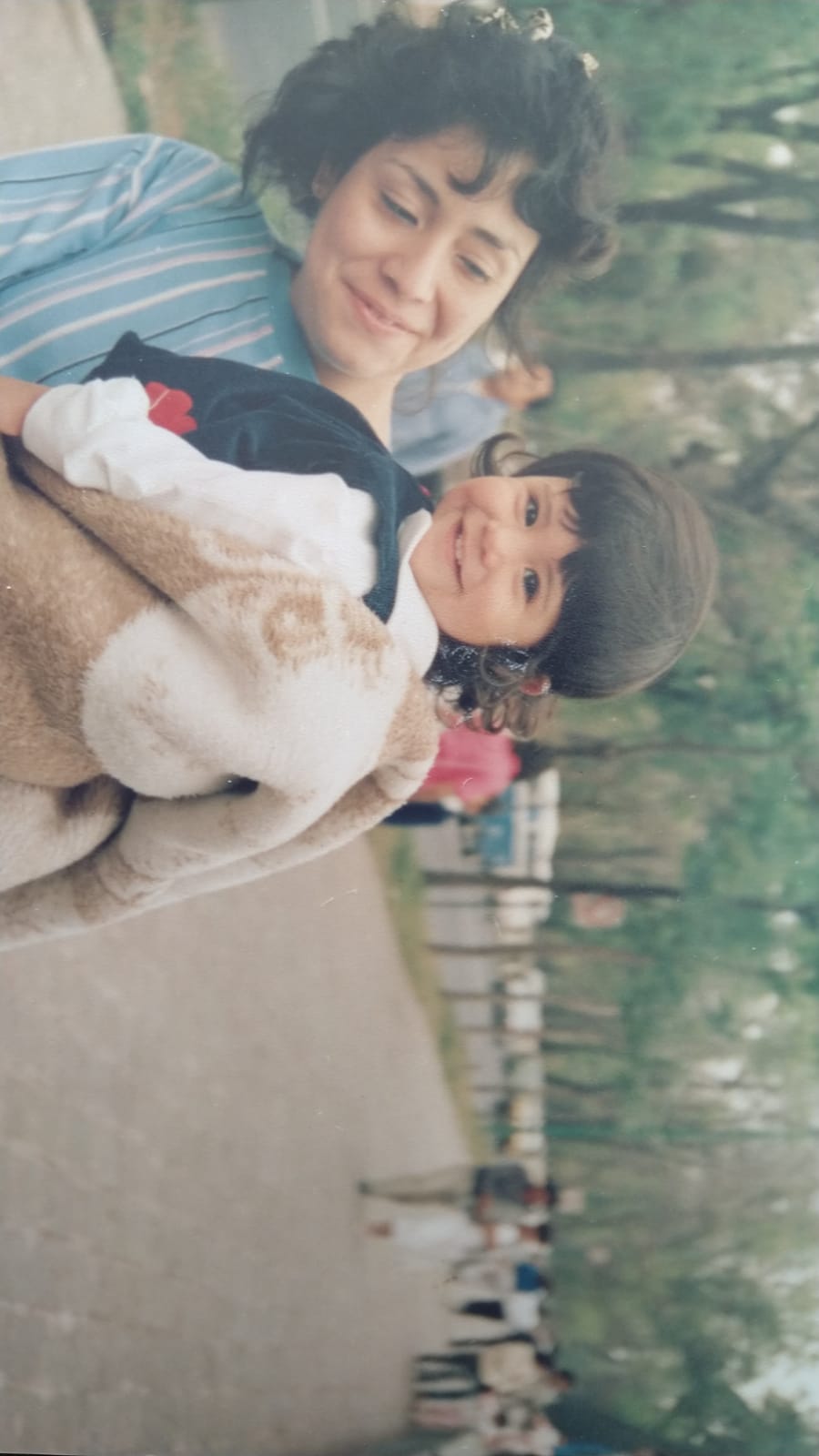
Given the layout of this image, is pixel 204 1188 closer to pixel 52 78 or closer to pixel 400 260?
pixel 400 260

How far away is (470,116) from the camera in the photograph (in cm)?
121

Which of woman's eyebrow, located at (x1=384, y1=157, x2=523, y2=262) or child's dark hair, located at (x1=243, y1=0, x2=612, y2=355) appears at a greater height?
child's dark hair, located at (x1=243, y1=0, x2=612, y2=355)

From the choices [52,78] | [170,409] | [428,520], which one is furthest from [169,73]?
[428,520]

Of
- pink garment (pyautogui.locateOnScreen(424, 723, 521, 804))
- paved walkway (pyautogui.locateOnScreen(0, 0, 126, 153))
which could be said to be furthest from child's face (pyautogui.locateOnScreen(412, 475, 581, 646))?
paved walkway (pyautogui.locateOnScreen(0, 0, 126, 153))

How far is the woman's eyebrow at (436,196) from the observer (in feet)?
3.95

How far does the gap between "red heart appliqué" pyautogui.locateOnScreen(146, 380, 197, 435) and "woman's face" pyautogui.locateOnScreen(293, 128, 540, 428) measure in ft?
0.48

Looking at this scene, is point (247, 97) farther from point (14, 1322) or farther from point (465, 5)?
point (14, 1322)

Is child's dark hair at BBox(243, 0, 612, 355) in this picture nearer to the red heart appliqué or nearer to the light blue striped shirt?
the light blue striped shirt

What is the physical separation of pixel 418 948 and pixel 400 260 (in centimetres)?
69

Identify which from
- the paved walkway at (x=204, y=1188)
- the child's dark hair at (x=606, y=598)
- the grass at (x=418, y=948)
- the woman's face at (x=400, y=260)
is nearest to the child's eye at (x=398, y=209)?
the woman's face at (x=400, y=260)

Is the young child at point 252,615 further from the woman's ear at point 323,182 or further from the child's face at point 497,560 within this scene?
the woman's ear at point 323,182

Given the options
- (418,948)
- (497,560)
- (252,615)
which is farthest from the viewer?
(418,948)

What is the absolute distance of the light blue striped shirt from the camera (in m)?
1.20

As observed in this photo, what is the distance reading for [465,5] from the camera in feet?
4.09
